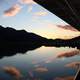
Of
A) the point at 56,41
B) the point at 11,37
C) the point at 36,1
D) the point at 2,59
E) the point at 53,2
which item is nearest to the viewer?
the point at 36,1

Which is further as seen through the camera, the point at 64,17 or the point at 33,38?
the point at 33,38

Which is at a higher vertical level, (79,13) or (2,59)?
(79,13)

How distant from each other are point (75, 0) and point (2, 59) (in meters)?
156

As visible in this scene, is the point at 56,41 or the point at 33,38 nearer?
the point at 56,41

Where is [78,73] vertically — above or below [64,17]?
below

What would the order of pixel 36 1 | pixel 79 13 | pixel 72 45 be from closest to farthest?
1. pixel 36 1
2. pixel 79 13
3. pixel 72 45

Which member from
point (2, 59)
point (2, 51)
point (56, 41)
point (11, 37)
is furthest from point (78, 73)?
point (2, 51)

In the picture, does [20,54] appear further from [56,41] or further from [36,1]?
[36,1]

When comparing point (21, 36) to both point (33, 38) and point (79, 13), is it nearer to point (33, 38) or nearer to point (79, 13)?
point (33, 38)

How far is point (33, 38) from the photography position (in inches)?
6580

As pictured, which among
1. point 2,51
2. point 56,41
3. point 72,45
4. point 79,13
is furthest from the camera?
point 2,51

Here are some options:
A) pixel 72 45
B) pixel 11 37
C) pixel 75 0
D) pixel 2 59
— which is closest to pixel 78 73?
pixel 75 0

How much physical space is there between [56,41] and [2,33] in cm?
Result: 5812

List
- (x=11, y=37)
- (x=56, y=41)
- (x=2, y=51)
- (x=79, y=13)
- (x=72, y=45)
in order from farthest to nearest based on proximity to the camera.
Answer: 1. (x=2, y=51)
2. (x=11, y=37)
3. (x=56, y=41)
4. (x=72, y=45)
5. (x=79, y=13)
